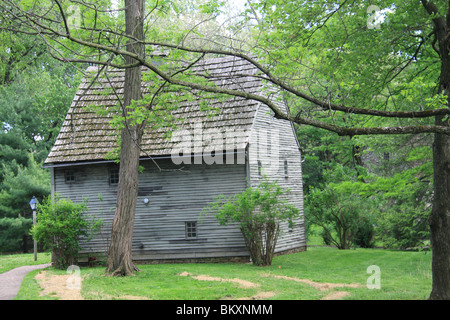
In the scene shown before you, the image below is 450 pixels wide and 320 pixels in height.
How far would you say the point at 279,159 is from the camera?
19.3 meters

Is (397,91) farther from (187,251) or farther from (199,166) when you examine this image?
(187,251)

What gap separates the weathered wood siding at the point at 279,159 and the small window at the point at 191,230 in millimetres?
2817

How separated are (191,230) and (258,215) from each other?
318 centimetres

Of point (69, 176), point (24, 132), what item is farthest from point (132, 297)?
point (24, 132)

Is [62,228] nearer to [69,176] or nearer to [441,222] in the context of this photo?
[69,176]

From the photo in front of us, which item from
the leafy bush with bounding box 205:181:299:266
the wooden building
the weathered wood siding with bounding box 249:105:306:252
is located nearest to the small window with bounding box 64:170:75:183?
the wooden building

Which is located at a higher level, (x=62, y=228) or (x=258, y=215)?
(x=258, y=215)

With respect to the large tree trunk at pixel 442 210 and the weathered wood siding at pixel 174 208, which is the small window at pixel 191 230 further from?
the large tree trunk at pixel 442 210

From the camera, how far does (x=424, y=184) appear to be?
1458cm

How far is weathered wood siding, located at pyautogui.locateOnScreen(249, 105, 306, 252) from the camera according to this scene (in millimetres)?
17250

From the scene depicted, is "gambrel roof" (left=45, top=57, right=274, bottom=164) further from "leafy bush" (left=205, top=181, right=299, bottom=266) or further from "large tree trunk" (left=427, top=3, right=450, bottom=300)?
"large tree trunk" (left=427, top=3, right=450, bottom=300)

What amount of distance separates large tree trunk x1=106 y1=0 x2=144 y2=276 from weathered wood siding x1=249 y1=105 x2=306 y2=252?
5.04m

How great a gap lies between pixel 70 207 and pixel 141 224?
289cm
